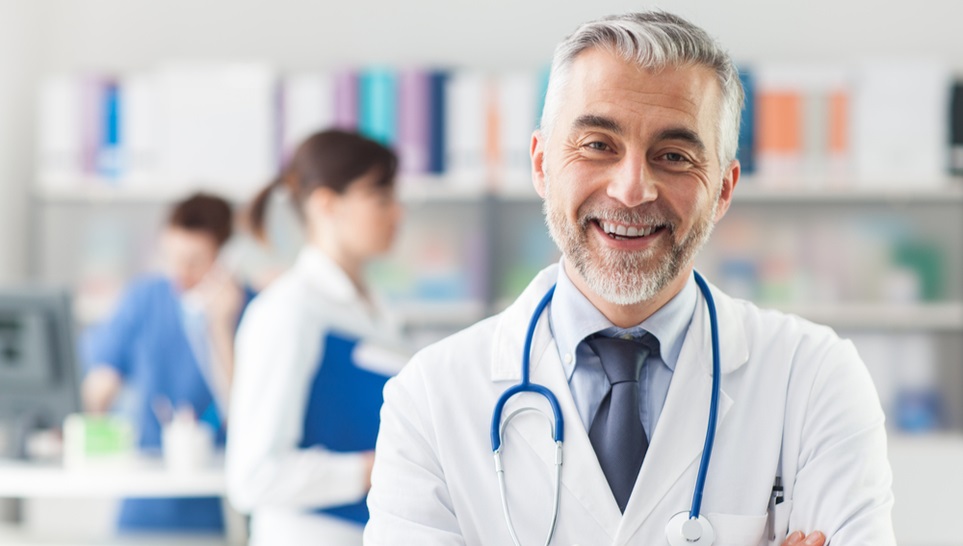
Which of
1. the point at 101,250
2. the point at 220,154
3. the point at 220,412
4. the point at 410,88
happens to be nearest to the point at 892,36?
the point at 410,88

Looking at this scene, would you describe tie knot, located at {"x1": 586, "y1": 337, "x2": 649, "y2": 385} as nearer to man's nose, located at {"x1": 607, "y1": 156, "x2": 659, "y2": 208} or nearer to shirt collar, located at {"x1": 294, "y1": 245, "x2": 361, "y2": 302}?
man's nose, located at {"x1": 607, "y1": 156, "x2": 659, "y2": 208}

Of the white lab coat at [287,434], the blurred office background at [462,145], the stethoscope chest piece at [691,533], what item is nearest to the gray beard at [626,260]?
the stethoscope chest piece at [691,533]

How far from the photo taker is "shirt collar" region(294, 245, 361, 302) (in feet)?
7.63

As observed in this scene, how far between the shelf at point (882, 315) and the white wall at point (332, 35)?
0.88 metres

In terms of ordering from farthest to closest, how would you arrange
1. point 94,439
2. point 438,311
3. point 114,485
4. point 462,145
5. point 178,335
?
point 438,311, point 462,145, point 178,335, point 94,439, point 114,485

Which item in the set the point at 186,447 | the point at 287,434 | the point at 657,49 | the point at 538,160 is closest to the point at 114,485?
the point at 186,447

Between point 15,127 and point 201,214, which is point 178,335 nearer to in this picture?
point 201,214

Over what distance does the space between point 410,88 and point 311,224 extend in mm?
1452

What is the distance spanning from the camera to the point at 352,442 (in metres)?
2.24

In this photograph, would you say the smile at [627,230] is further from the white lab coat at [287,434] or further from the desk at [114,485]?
the desk at [114,485]

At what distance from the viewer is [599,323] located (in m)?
1.37

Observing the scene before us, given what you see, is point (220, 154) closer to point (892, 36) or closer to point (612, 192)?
point (892, 36)

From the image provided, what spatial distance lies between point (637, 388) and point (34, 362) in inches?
82.2

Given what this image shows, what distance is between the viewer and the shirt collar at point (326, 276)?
233 centimetres
